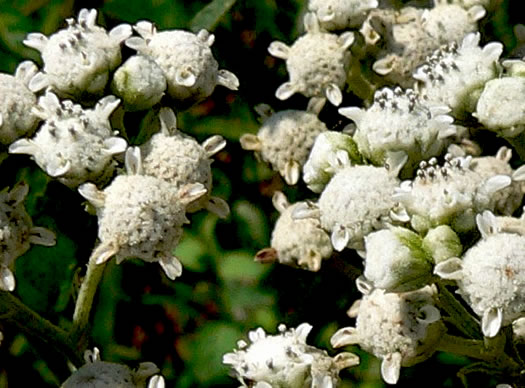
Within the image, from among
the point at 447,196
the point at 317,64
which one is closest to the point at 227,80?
the point at 317,64

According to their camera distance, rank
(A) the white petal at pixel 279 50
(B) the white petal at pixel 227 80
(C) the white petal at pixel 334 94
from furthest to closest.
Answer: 1. (A) the white petal at pixel 279 50
2. (C) the white petal at pixel 334 94
3. (B) the white petal at pixel 227 80

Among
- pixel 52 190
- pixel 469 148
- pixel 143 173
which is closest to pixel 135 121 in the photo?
pixel 52 190

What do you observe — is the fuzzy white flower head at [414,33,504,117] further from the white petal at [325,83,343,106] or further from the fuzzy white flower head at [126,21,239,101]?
the fuzzy white flower head at [126,21,239,101]

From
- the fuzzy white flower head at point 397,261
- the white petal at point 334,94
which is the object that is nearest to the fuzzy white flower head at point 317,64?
the white petal at point 334,94

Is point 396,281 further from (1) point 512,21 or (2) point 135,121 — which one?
(1) point 512,21

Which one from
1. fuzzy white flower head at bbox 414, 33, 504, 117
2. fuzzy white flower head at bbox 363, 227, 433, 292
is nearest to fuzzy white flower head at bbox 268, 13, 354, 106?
fuzzy white flower head at bbox 414, 33, 504, 117

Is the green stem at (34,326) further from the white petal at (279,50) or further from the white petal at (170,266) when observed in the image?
the white petal at (279,50)

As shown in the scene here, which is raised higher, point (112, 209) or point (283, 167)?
point (112, 209)
